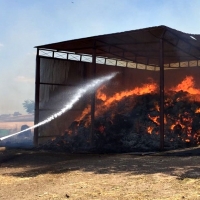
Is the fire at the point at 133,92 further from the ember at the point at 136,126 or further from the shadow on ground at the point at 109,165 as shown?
the shadow on ground at the point at 109,165

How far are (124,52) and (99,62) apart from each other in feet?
6.72

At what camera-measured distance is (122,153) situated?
42.5 ft

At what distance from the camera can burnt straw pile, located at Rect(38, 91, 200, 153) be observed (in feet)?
47.8

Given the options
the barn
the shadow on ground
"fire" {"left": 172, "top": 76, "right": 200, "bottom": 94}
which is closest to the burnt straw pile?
the barn

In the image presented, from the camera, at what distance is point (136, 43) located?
50.4 ft

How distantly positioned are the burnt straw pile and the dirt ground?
314 cm

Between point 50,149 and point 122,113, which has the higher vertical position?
point 122,113

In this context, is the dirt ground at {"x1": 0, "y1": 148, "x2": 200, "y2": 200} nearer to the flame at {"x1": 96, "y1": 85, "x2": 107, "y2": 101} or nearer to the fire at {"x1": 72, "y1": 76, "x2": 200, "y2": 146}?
the fire at {"x1": 72, "y1": 76, "x2": 200, "y2": 146}

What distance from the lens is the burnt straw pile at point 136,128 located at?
1458 cm

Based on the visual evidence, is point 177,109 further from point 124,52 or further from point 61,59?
point 61,59

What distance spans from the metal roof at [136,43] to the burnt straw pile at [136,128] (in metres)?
3.23

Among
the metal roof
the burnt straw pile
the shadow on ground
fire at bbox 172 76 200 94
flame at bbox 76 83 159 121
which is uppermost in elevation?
the metal roof

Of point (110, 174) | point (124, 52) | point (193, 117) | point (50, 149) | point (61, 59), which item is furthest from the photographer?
point (124, 52)

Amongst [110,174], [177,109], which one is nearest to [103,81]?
[177,109]
